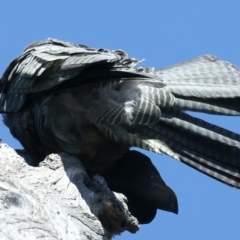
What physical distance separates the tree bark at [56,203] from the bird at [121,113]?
0.28m

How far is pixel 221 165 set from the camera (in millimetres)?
5633

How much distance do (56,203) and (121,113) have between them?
102 cm

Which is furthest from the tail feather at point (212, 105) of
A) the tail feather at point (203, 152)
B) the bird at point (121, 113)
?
the tail feather at point (203, 152)

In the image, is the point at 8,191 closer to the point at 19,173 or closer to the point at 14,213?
the point at 14,213

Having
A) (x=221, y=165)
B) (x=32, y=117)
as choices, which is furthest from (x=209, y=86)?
(x=32, y=117)

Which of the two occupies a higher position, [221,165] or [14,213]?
[221,165]

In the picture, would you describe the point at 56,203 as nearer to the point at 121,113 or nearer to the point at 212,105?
the point at 121,113

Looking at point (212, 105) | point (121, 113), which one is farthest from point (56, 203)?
point (212, 105)

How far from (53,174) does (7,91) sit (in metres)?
0.98

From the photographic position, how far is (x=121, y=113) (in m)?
5.73

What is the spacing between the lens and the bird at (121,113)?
5.65 m

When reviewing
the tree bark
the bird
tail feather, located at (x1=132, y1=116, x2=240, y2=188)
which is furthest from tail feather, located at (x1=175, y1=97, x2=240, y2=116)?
the tree bark

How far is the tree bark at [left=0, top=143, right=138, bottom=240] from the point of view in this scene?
439cm

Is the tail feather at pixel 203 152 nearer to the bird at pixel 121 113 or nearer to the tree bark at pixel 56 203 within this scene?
the bird at pixel 121 113
